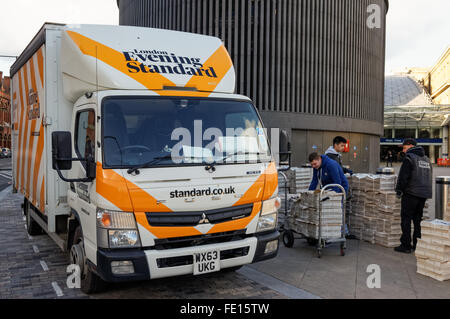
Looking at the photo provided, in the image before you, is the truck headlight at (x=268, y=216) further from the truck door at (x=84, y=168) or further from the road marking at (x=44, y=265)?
the road marking at (x=44, y=265)

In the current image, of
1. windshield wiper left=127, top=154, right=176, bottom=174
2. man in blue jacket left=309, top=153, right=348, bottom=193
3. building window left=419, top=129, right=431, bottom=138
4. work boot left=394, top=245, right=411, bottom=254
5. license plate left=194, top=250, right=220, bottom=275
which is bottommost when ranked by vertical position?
work boot left=394, top=245, right=411, bottom=254

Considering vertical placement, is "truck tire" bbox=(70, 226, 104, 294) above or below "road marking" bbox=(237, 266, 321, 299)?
above

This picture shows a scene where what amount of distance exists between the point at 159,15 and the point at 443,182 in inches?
980

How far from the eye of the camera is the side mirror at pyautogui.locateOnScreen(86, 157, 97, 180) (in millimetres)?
4438

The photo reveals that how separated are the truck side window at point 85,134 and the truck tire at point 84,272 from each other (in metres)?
0.97

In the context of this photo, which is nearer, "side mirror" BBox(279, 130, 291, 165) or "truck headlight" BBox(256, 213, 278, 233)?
"truck headlight" BBox(256, 213, 278, 233)

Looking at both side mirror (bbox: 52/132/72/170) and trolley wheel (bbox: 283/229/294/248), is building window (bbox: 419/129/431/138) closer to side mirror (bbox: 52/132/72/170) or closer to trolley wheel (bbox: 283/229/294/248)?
trolley wheel (bbox: 283/229/294/248)

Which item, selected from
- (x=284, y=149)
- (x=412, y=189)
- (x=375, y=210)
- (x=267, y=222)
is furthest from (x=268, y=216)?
(x=375, y=210)

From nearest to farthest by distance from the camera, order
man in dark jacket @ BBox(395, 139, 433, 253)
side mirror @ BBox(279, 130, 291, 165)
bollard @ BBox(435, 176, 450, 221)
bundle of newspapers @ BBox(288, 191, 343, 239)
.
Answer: side mirror @ BBox(279, 130, 291, 165) < bundle of newspapers @ BBox(288, 191, 343, 239) < man in dark jacket @ BBox(395, 139, 433, 253) < bollard @ BBox(435, 176, 450, 221)

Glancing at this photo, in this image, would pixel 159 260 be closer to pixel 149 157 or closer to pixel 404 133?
pixel 149 157

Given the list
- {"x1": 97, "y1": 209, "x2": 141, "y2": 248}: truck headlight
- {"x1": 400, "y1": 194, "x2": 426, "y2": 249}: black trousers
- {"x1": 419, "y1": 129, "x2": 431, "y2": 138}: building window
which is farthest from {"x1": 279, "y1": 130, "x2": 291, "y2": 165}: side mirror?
{"x1": 419, "y1": 129, "x2": 431, "y2": 138}: building window

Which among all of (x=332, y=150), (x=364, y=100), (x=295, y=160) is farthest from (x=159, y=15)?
(x=332, y=150)

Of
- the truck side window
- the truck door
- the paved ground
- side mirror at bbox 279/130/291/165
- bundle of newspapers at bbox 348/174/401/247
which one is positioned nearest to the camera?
the truck door

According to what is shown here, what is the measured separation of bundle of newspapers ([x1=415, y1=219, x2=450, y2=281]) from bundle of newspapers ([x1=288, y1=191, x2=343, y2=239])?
1.32 m
